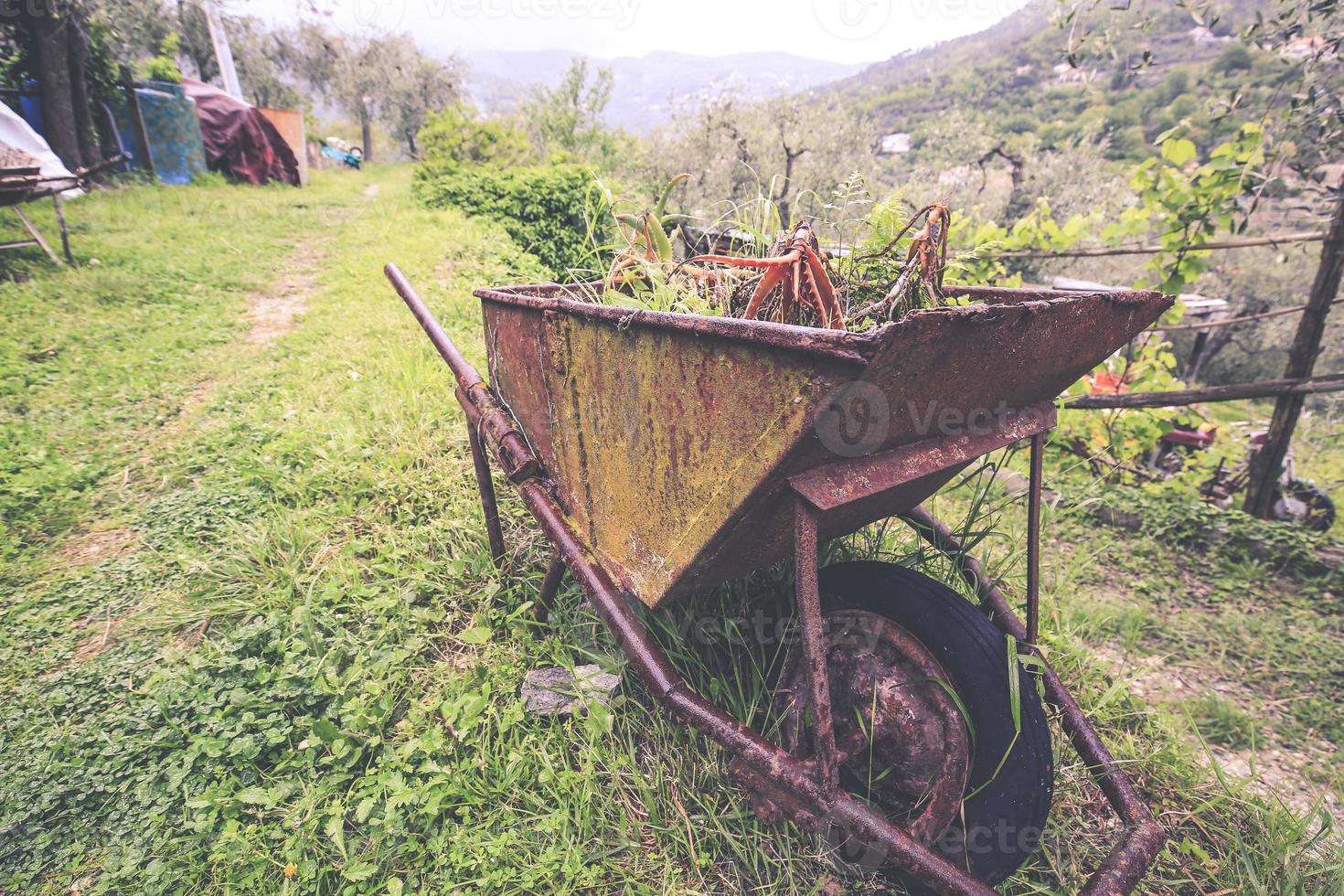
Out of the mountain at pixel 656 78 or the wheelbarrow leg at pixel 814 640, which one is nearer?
the wheelbarrow leg at pixel 814 640

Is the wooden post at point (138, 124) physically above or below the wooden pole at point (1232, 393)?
above

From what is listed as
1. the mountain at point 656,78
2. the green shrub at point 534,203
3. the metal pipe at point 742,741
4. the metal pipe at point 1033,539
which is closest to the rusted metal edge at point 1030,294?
the metal pipe at point 1033,539

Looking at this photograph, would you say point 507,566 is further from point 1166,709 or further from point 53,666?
point 1166,709

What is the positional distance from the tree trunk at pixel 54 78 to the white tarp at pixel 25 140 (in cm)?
112

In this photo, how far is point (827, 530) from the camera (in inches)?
62.5

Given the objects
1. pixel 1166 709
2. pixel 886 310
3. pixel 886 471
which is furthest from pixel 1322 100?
pixel 886 471

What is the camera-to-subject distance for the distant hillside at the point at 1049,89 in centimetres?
3212

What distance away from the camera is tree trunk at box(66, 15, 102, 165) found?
29.4ft

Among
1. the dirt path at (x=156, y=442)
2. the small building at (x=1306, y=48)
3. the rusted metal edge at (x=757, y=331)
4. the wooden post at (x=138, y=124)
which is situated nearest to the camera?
the rusted metal edge at (x=757, y=331)

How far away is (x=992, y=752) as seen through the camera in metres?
1.44

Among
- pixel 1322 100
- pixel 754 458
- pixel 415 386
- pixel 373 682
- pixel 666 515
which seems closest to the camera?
pixel 754 458

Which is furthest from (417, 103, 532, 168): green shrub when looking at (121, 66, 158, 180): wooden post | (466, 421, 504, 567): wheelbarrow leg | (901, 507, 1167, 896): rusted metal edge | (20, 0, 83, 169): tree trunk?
(901, 507, 1167, 896): rusted metal edge

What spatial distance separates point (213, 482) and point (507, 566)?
191 cm

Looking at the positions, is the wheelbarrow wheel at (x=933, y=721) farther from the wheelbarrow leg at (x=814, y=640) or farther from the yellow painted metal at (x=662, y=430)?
the yellow painted metal at (x=662, y=430)
